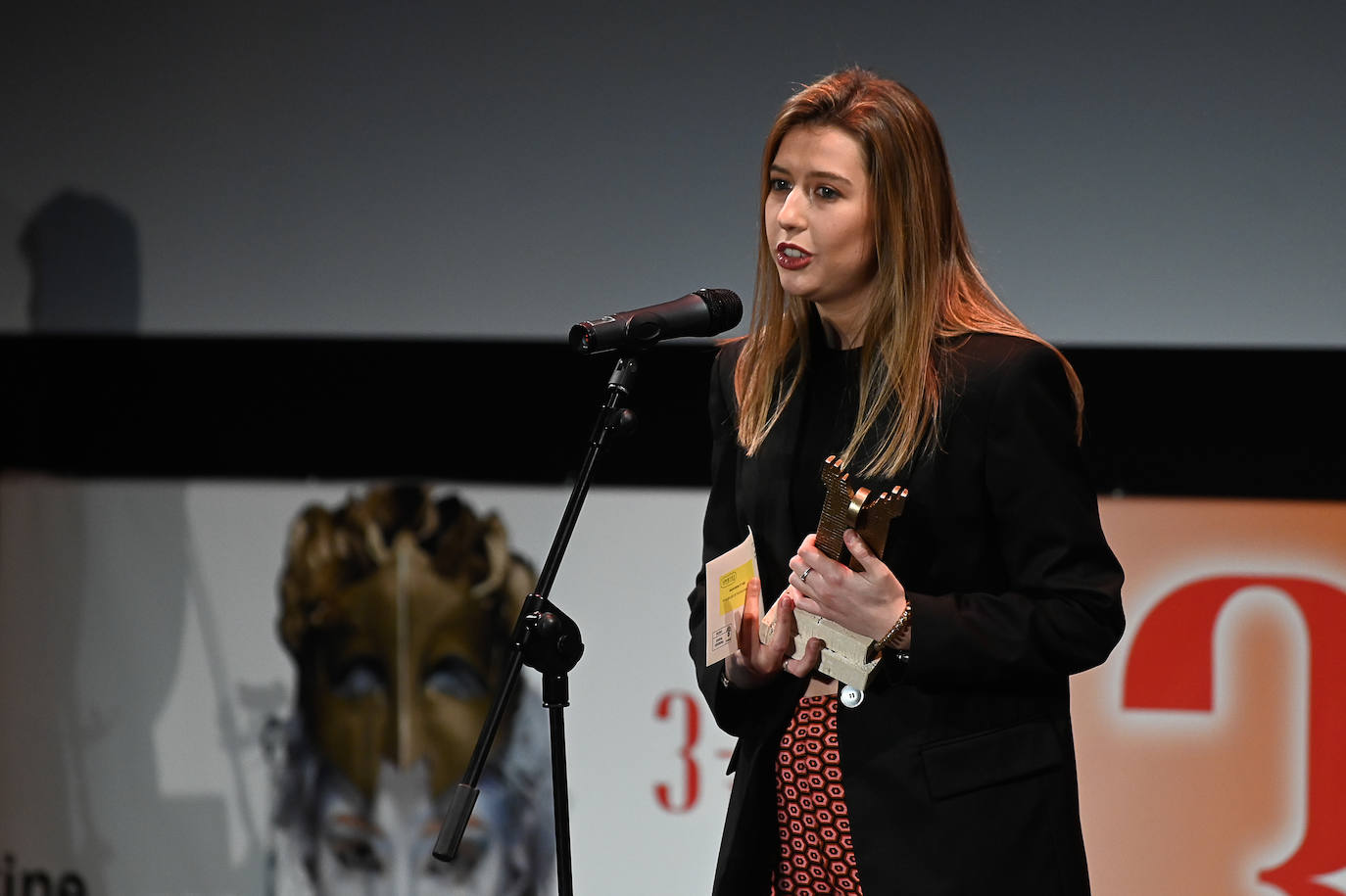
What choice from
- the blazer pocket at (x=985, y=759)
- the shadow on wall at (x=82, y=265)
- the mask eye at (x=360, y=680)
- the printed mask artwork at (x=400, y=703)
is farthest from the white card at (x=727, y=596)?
the shadow on wall at (x=82, y=265)

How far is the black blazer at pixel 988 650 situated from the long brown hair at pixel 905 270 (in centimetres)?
3

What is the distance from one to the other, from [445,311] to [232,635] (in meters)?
0.95

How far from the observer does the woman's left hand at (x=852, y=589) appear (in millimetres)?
1388

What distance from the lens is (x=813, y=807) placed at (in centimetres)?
153

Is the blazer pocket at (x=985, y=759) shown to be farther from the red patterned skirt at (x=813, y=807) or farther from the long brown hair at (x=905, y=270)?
the long brown hair at (x=905, y=270)

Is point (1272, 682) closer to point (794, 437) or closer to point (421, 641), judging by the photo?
point (794, 437)

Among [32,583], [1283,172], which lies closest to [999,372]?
[1283,172]

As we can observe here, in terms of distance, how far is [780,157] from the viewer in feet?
5.22

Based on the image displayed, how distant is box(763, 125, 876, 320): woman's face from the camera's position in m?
1.54

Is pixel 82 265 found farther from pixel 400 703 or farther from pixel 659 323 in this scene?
pixel 659 323

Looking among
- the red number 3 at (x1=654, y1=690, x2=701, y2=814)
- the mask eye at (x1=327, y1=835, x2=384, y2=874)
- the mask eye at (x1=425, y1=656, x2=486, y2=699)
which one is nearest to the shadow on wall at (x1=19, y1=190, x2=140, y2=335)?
the mask eye at (x1=425, y1=656, x2=486, y2=699)

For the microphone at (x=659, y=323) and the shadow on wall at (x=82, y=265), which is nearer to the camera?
the microphone at (x=659, y=323)

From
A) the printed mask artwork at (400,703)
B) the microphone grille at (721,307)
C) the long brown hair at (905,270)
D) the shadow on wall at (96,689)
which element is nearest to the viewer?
the long brown hair at (905,270)

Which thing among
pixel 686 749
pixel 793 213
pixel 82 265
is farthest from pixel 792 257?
pixel 82 265
